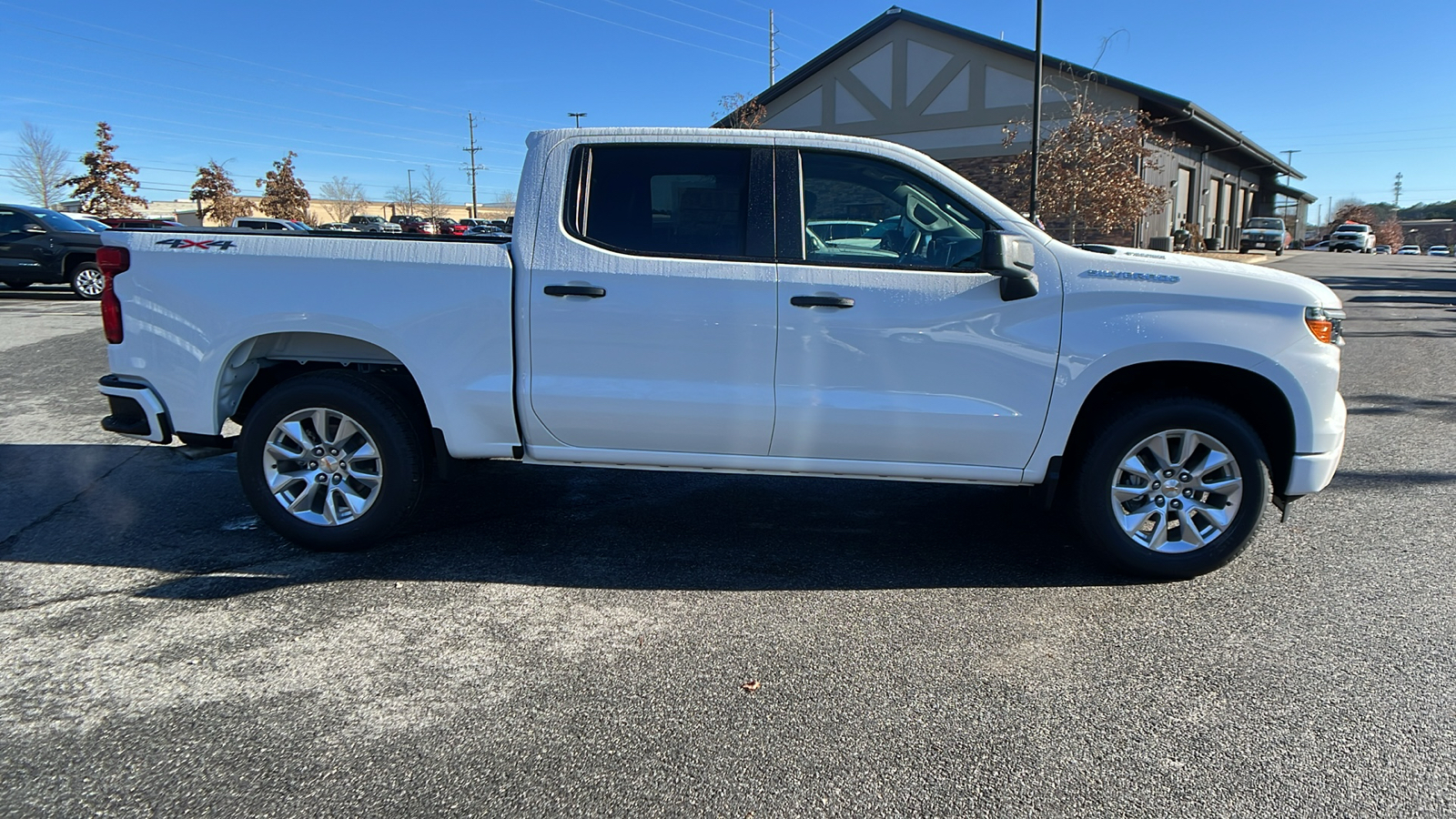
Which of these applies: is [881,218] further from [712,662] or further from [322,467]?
[322,467]

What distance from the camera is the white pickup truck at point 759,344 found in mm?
3994

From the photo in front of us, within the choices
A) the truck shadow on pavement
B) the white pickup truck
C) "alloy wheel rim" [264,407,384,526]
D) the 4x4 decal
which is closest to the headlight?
the white pickup truck

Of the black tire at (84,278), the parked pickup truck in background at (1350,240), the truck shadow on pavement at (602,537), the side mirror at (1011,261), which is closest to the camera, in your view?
the side mirror at (1011,261)

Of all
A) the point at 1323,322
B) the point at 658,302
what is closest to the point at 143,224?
the point at 658,302

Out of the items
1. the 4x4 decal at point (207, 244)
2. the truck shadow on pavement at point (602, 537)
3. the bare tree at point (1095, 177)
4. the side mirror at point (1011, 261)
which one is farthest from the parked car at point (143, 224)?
the bare tree at point (1095, 177)

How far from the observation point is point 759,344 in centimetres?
405

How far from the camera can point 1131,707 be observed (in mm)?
3070

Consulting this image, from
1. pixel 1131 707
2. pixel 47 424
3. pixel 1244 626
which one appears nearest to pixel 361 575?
pixel 1131 707

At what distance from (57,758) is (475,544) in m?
2.05

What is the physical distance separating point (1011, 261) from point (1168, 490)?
1288 mm

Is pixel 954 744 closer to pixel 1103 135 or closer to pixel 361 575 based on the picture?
pixel 361 575

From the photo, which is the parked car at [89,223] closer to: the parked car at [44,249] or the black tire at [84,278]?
the parked car at [44,249]

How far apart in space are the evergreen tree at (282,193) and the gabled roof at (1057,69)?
3999cm

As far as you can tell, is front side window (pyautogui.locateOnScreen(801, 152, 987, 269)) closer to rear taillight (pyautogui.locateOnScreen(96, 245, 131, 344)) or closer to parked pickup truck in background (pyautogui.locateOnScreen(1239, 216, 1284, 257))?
rear taillight (pyautogui.locateOnScreen(96, 245, 131, 344))
